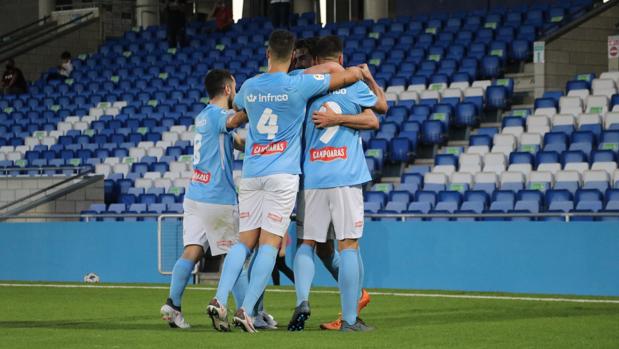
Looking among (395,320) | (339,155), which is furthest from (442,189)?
(339,155)

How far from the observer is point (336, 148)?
8945 millimetres

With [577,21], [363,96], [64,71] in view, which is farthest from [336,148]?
[64,71]

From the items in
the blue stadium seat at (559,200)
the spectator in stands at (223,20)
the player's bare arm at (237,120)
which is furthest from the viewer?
the spectator in stands at (223,20)

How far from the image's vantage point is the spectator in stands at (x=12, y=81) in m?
31.4

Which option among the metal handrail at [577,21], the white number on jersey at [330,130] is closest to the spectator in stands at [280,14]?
the metal handrail at [577,21]

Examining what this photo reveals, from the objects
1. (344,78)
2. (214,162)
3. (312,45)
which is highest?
(312,45)

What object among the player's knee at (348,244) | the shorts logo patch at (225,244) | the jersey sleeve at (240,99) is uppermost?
the jersey sleeve at (240,99)

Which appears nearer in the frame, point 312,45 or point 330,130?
point 330,130

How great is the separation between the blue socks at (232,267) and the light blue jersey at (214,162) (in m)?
0.85

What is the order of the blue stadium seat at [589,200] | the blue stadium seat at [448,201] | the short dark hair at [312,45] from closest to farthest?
the short dark hair at [312,45] < the blue stadium seat at [589,200] < the blue stadium seat at [448,201]

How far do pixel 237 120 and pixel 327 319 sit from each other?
2.14m

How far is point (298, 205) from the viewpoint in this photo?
9.09 metres

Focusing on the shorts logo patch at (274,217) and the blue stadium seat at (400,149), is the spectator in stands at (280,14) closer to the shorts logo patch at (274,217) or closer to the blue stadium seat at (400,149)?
the blue stadium seat at (400,149)

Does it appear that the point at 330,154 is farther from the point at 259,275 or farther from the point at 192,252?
the point at 192,252
